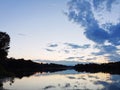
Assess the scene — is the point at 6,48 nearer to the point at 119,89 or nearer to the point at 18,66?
the point at 119,89

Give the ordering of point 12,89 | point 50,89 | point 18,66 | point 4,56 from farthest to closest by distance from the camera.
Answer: point 18,66
point 4,56
point 50,89
point 12,89

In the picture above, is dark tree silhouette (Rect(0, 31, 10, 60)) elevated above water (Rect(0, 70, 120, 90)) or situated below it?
above

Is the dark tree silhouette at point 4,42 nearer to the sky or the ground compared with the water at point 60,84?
nearer to the sky

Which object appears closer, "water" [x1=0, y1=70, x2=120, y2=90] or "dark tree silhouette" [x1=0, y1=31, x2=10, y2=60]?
"water" [x1=0, y1=70, x2=120, y2=90]

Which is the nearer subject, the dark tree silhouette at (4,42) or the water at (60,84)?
the water at (60,84)

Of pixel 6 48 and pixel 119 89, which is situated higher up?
pixel 6 48

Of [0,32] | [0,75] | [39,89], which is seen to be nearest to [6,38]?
[0,32]

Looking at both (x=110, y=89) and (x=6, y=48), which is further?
(x=6, y=48)

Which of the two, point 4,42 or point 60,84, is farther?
point 4,42

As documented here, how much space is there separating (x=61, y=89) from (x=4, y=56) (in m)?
58.3

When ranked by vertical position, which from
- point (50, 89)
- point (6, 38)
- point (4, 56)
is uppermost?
point (6, 38)

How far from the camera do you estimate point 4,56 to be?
3698 inches

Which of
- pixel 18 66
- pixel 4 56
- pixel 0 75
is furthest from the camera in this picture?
pixel 18 66

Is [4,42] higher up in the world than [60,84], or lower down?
higher up
